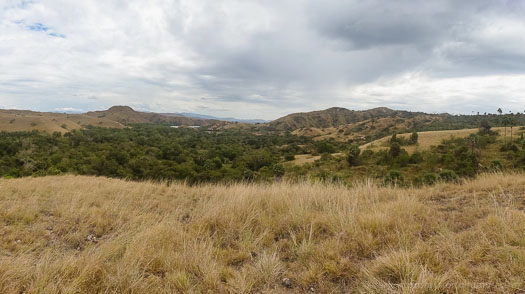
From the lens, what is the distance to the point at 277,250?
3.40m

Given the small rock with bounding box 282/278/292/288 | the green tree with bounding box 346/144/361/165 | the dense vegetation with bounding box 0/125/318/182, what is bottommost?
the dense vegetation with bounding box 0/125/318/182

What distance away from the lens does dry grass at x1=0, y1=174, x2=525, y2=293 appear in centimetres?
240

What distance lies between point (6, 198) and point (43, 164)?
4872 centimetres

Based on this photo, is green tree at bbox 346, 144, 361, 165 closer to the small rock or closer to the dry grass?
the dry grass

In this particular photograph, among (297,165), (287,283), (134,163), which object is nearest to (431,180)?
(287,283)

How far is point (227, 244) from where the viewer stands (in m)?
3.71

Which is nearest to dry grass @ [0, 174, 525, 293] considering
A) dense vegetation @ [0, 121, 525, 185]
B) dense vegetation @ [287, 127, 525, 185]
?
dense vegetation @ [0, 121, 525, 185]

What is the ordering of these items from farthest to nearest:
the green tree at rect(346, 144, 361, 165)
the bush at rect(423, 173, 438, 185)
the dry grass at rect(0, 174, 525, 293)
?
the green tree at rect(346, 144, 361, 165)
the bush at rect(423, 173, 438, 185)
the dry grass at rect(0, 174, 525, 293)

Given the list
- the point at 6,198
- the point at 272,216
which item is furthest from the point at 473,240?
the point at 6,198

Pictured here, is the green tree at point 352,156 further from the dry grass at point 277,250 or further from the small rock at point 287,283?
the small rock at point 287,283

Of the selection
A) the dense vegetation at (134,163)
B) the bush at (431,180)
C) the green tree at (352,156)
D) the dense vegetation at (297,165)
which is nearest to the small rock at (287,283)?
the bush at (431,180)

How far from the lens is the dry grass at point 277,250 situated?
240cm

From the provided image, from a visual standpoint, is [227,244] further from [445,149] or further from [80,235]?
[445,149]

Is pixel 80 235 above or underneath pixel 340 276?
underneath
